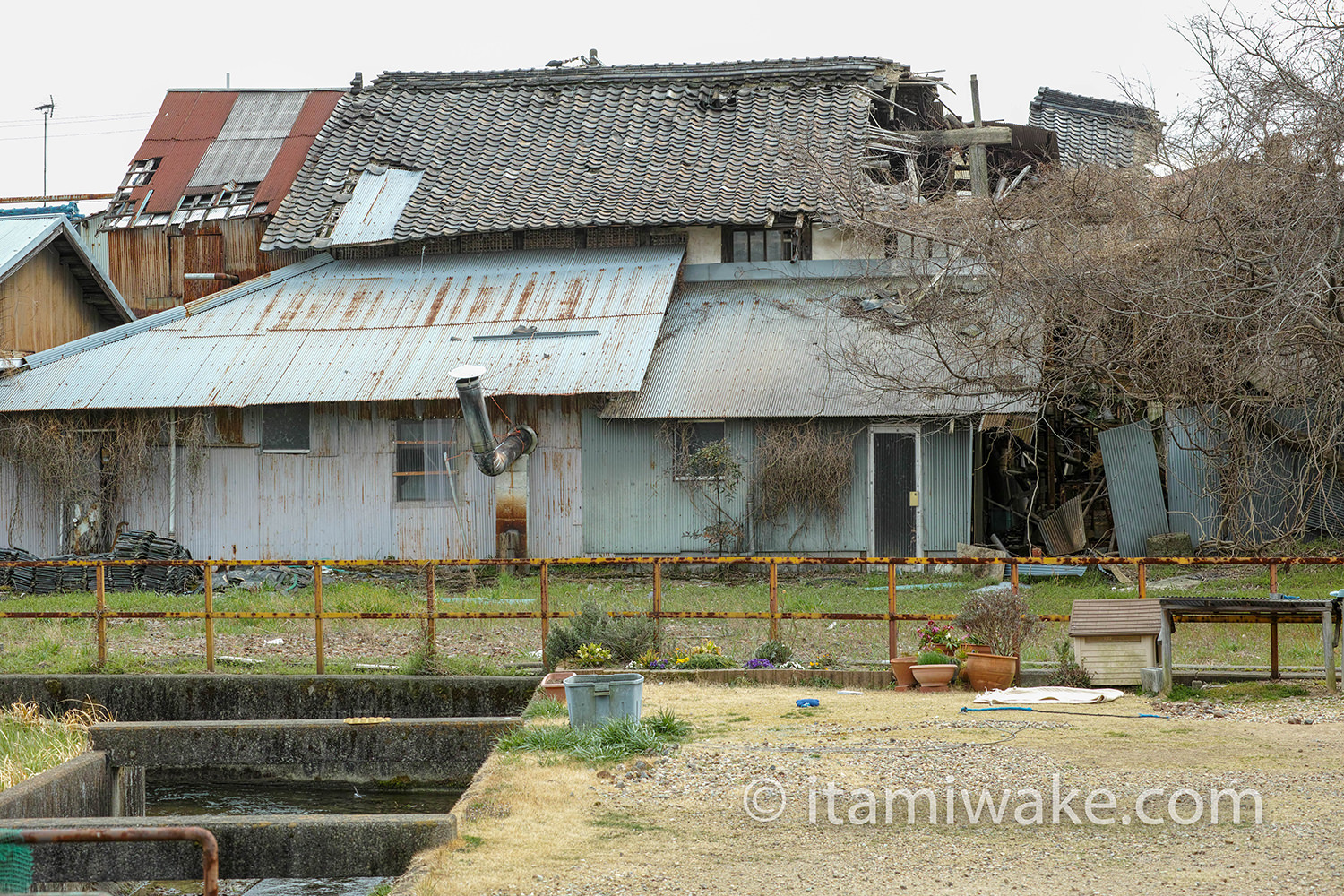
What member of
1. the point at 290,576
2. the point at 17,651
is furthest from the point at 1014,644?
the point at 290,576

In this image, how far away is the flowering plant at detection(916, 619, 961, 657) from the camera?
1115 centimetres

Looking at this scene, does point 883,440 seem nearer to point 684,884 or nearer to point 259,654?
point 259,654

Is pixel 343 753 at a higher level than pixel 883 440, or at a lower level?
lower

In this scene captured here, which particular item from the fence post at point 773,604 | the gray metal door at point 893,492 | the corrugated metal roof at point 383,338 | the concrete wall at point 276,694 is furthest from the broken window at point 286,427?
the fence post at point 773,604

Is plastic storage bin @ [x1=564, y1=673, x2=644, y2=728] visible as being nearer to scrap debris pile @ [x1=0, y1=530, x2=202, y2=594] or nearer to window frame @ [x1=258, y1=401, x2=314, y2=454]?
scrap debris pile @ [x1=0, y1=530, x2=202, y2=594]

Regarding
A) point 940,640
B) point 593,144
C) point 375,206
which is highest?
point 593,144

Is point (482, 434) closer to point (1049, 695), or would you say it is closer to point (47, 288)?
point (1049, 695)

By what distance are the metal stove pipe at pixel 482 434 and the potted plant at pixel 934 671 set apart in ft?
26.9

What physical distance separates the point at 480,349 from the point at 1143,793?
13.8 metres

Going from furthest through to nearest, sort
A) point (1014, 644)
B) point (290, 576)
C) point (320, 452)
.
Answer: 1. point (320, 452)
2. point (290, 576)
3. point (1014, 644)

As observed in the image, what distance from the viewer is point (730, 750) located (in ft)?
27.7

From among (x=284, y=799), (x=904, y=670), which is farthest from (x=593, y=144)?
(x=284, y=799)

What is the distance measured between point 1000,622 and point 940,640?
58 cm

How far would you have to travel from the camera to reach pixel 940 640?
11234mm
